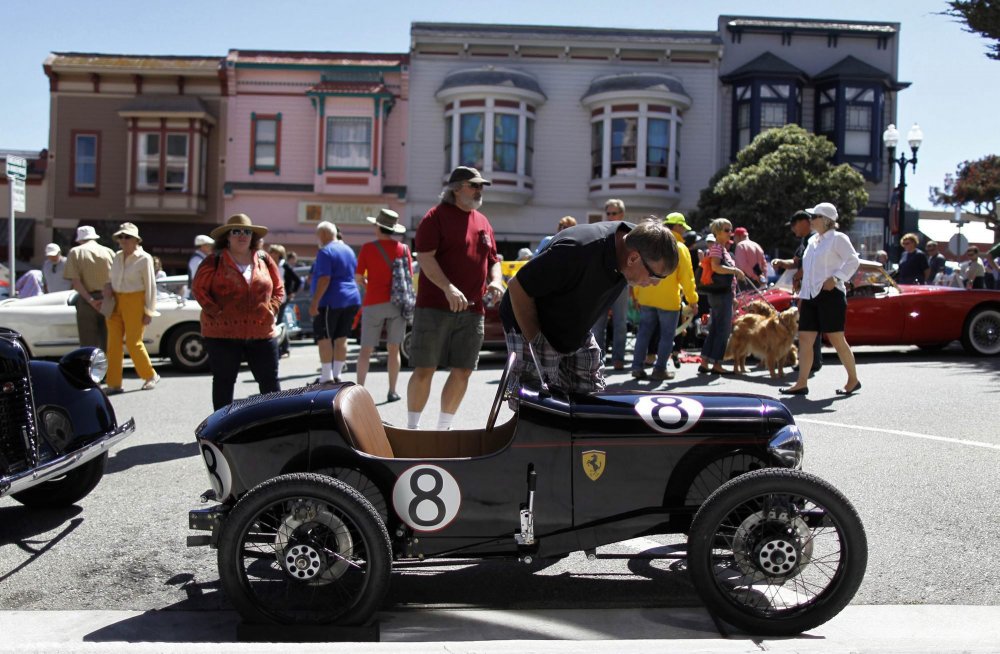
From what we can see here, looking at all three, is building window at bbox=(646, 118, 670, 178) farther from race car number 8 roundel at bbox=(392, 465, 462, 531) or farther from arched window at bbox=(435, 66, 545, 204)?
race car number 8 roundel at bbox=(392, 465, 462, 531)

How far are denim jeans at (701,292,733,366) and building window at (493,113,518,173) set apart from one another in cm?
1944

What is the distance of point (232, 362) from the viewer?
6.65 metres

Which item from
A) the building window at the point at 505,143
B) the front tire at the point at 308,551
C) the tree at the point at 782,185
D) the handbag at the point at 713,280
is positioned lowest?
the front tire at the point at 308,551

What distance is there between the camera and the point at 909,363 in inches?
468

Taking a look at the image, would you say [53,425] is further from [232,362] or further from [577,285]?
[577,285]

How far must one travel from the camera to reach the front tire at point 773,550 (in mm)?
3303

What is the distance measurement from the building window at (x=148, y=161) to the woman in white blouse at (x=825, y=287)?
2612cm

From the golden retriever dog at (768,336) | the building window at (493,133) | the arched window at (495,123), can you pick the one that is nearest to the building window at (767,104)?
the arched window at (495,123)

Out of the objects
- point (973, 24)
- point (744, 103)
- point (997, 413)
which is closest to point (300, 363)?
point (997, 413)

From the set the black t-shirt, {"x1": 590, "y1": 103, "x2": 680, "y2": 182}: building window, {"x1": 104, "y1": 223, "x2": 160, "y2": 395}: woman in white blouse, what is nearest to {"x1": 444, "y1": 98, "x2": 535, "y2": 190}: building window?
{"x1": 590, "y1": 103, "x2": 680, "y2": 182}: building window

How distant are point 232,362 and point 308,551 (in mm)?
3489

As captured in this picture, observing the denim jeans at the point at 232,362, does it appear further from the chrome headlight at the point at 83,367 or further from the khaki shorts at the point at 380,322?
the khaki shorts at the point at 380,322

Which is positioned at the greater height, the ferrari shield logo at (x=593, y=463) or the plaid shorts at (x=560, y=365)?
the plaid shorts at (x=560, y=365)

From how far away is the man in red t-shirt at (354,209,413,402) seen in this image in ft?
29.7
